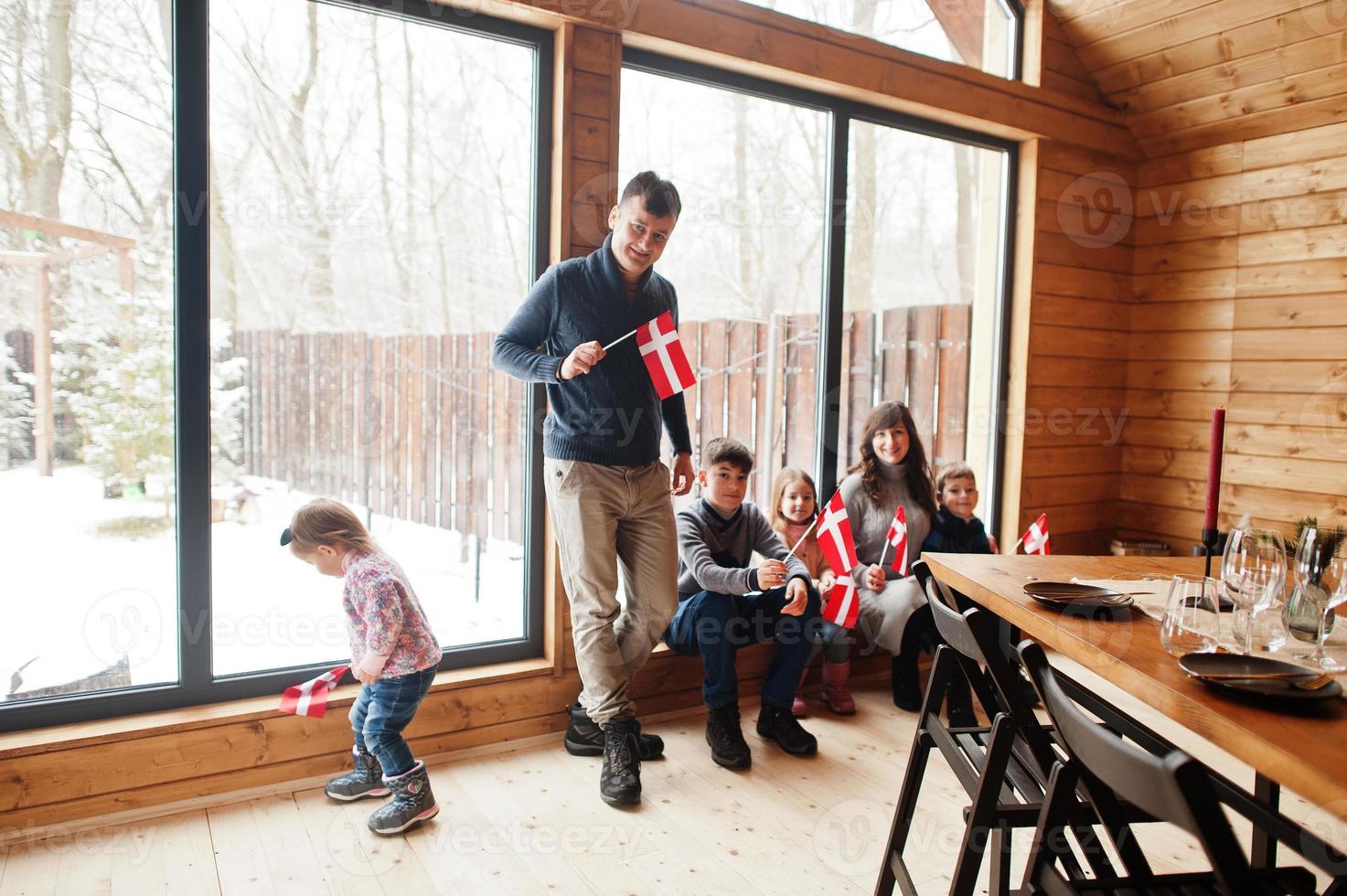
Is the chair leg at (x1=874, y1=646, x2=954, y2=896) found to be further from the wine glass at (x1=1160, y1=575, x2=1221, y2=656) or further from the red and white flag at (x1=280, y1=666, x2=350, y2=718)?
the red and white flag at (x1=280, y1=666, x2=350, y2=718)

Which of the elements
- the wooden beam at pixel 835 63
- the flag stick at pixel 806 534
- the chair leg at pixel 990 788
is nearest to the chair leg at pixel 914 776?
the chair leg at pixel 990 788

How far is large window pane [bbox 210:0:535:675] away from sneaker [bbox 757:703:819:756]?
2.72 ft

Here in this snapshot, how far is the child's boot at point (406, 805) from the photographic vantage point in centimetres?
220

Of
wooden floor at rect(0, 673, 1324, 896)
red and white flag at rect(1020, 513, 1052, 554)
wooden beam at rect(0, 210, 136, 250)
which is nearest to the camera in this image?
wooden floor at rect(0, 673, 1324, 896)

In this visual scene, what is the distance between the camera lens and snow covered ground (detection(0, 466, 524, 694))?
7.33 feet

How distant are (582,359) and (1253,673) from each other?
1.55 metres

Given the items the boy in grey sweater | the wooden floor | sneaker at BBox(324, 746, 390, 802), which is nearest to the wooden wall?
the wooden floor

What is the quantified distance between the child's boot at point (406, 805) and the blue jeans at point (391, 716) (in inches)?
0.8

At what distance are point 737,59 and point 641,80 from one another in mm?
315

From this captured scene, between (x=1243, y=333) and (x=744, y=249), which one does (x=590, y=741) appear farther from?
(x=1243, y=333)

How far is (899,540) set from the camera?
3029mm

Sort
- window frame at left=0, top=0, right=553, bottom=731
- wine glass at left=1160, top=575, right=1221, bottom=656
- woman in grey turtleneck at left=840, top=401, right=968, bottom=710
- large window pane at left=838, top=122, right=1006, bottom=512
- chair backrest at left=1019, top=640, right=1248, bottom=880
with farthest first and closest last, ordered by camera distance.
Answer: large window pane at left=838, top=122, right=1006, bottom=512 → woman in grey turtleneck at left=840, top=401, right=968, bottom=710 → window frame at left=0, top=0, right=553, bottom=731 → wine glass at left=1160, top=575, right=1221, bottom=656 → chair backrest at left=1019, top=640, right=1248, bottom=880

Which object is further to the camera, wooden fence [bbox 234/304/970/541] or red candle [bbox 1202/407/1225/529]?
wooden fence [bbox 234/304/970/541]

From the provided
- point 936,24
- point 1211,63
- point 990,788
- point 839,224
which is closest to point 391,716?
point 990,788
